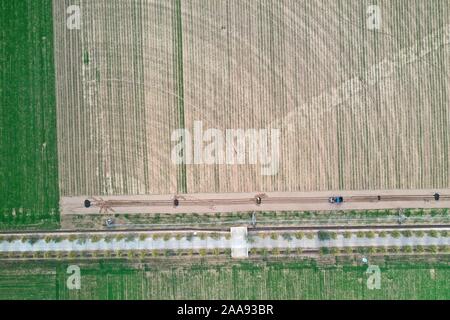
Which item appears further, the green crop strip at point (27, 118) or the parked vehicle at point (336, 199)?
the green crop strip at point (27, 118)

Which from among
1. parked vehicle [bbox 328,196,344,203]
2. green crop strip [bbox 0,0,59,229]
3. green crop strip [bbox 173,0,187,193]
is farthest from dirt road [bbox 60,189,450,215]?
green crop strip [bbox 173,0,187,193]

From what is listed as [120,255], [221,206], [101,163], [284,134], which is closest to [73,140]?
[101,163]

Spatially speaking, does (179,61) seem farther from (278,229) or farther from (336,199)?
(336,199)

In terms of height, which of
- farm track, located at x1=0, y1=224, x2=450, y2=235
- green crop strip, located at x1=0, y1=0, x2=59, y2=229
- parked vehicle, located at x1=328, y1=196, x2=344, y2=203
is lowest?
farm track, located at x1=0, y1=224, x2=450, y2=235

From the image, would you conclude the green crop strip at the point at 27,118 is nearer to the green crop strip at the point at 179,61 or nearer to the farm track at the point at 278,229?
the farm track at the point at 278,229

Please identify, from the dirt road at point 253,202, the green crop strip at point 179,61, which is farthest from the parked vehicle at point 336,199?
the green crop strip at point 179,61

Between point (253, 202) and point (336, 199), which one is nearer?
point (336, 199)

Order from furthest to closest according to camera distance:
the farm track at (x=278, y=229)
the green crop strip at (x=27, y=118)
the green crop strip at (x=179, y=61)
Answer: the green crop strip at (x=27, y=118) < the green crop strip at (x=179, y=61) < the farm track at (x=278, y=229)

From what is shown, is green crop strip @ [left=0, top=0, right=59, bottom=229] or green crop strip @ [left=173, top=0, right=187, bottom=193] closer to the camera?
green crop strip @ [left=173, top=0, right=187, bottom=193]

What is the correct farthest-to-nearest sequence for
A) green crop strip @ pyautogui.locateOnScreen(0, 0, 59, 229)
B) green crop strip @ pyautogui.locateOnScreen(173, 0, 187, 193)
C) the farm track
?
green crop strip @ pyautogui.locateOnScreen(0, 0, 59, 229)
green crop strip @ pyautogui.locateOnScreen(173, 0, 187, 193)
the farm track

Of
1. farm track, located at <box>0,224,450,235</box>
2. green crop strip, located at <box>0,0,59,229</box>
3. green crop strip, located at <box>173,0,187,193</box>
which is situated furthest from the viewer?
green crop strip, located at <box>0,0,59,229</box>

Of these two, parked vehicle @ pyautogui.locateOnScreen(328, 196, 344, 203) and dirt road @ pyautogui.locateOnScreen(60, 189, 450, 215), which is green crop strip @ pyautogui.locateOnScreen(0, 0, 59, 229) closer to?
dirt road @ pyautogui.locateOnScreen(60, 189, 450, 215)

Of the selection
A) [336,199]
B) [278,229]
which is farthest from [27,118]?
[336,199]
